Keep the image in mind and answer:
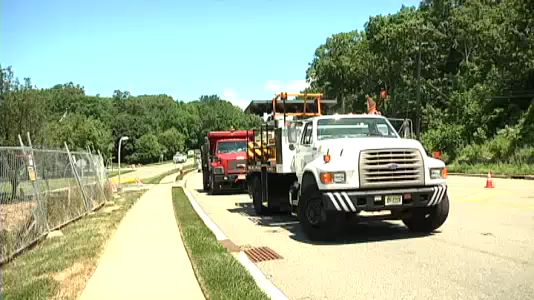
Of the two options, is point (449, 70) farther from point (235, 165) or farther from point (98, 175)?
point (98, 175)

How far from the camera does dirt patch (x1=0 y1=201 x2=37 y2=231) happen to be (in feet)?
32.3

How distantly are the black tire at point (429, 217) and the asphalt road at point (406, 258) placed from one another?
20 centimetres

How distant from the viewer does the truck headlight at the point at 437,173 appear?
34.7 ft

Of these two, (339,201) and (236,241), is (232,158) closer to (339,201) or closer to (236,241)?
(236,241)

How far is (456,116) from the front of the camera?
5525 centimetres

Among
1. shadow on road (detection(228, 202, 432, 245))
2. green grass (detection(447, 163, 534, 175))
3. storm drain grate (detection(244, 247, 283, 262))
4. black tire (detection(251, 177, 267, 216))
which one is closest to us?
storm drain grate (detection(244, 247, 283, 262))

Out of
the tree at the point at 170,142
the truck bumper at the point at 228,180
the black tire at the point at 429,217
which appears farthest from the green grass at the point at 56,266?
the tree at the point at 170,142

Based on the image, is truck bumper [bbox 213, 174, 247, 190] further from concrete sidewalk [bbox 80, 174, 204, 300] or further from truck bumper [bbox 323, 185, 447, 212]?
truck bumper [bbox 323, 185, 447, 212]

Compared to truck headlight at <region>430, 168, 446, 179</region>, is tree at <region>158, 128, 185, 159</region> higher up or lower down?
higher up

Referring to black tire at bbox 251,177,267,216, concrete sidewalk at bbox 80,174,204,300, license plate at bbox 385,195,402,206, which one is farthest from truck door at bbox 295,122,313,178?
black tire at bbox 251,177,267,216

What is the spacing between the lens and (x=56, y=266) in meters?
8.81

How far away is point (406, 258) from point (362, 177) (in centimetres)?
167

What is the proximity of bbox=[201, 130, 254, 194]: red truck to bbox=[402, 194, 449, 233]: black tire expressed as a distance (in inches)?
491

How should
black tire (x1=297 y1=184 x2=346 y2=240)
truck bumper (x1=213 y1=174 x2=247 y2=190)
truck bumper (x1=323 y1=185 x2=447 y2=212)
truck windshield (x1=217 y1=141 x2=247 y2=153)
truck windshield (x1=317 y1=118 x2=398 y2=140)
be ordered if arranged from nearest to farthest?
truck bumper (x1=323 y1=185 x2=447 y2=212) → black tire (x1=297 y1=184 x2=346 y2=240) → truck windshield (x1=317 y1=118 x2=398 y2=140) → truck bumper (x1=213 y1=174 x2=247 y2=190) → truck windshield (x1=217 y1=141 x2=247 y2=153)
